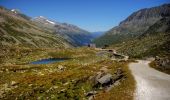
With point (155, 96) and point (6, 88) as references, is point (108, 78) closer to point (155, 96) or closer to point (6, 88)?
point (155, 96)

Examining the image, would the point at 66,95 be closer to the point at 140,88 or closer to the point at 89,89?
the point at 89,89

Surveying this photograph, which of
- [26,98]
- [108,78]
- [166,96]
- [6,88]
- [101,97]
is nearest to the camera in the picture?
[166,96]

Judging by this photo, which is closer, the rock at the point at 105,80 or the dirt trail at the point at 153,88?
the dirt trail at the point at 153,88

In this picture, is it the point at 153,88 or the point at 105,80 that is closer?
the point at 153,88

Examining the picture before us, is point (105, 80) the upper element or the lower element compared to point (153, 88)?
upper

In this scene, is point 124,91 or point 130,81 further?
point 130,81

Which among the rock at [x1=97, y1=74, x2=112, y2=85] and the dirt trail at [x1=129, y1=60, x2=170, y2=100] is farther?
the rock at [x1=97, y1=74, x2=112, y2=85]

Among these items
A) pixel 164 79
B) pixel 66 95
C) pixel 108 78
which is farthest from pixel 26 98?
pixel 164 79

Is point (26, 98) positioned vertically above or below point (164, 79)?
below

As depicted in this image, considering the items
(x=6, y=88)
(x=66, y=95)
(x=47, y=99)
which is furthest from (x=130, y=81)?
(x=6, y=88)

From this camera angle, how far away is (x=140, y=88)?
3609 centimetres

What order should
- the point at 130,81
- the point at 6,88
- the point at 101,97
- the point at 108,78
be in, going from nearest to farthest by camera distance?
1. the point at 101,97
2. the point at 130,81
3. the point at 108,78
4. the point at 6,88

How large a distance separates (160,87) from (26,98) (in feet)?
82.9

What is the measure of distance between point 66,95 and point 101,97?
506 inches
